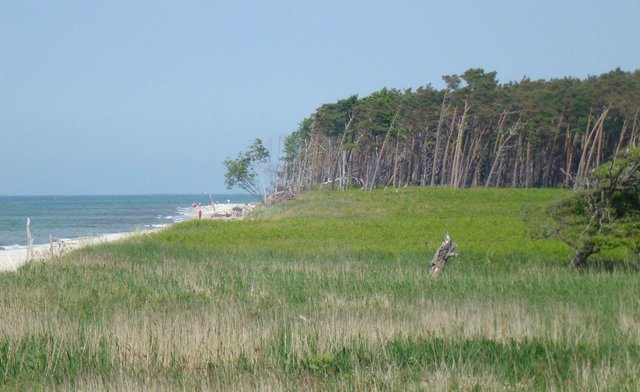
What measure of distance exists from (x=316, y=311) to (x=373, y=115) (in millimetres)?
66960

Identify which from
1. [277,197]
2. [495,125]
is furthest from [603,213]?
[495,125]

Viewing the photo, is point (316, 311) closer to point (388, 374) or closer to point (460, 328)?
point (460, 328)

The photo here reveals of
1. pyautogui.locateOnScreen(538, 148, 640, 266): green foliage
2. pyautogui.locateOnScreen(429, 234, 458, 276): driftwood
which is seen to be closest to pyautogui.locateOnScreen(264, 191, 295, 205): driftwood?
pyautogui.locateOnScreen(538, 148, 640, 266): green foliage

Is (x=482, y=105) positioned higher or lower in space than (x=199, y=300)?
higher

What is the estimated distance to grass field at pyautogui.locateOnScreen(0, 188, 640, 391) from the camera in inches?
349

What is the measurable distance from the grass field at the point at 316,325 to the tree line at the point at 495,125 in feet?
123

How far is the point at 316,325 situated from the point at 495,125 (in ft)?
221

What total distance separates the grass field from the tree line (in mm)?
37538

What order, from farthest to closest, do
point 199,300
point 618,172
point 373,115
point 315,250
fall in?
1. point 373,115
2. point 315,250
3. point 618,172
4. point 199,300

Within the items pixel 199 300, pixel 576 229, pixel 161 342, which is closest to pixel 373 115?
pixel 576 229

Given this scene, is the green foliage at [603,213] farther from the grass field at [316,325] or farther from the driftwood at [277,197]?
the driftwood at [277,197]

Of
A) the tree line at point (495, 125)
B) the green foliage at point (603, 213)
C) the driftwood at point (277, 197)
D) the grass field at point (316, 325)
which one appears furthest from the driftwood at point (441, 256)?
the driftwood at point (277, 197)

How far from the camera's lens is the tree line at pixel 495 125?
6241cm

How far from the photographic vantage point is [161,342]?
1013cm
